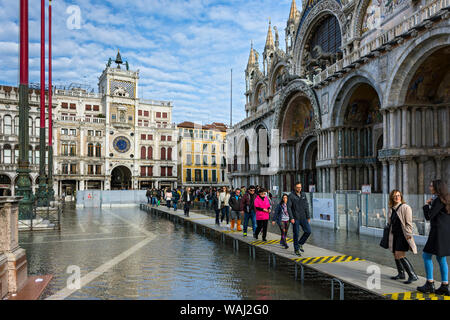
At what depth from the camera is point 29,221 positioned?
15758mm

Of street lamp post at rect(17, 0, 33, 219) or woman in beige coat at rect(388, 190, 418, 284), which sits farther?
street lamp post at rect(17, 0, 33, 219)

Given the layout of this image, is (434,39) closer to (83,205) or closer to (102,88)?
(83,205)

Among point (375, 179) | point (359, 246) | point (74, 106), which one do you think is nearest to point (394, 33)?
point (375, 179)

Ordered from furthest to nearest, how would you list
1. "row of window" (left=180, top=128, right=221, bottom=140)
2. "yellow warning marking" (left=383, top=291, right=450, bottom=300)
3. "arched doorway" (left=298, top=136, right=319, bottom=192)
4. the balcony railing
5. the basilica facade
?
"row of window" (left=180, top=128, right=221, bottom=140)
"arched doorway" (left=298, top=136, right=319, bottom=192)
the basilica facade
the balcony railing
"yellow warning marking" (left=383, top=291, right=450, bottom=300)

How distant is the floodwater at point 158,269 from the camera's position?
6.84 metres

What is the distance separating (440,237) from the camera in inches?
234

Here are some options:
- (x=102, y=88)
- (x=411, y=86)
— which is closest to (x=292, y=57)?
(x=411, y=86)

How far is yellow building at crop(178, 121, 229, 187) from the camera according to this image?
6178 cm

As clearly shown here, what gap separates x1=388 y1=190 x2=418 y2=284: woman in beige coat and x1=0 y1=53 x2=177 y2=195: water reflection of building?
5011 cm

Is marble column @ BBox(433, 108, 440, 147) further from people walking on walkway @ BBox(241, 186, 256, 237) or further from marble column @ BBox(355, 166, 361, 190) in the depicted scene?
people walking on walkway @ BBox(241, 186, 256, 237)

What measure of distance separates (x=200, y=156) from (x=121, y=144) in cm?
1360

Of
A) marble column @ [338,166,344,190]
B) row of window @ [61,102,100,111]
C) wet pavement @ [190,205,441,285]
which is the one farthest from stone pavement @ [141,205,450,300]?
row of window @ [61,102,100,111]

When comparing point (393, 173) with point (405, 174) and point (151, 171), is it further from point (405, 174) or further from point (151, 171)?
point (151, 171)
